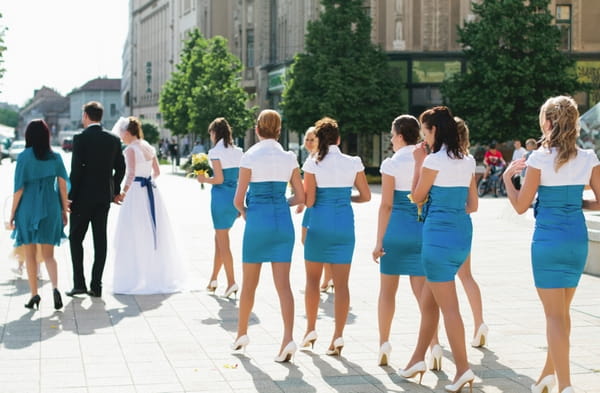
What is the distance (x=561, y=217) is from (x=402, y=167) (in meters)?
1.55

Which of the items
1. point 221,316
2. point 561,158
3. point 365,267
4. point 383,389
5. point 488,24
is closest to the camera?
point 561,158

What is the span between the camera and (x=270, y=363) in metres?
8.00

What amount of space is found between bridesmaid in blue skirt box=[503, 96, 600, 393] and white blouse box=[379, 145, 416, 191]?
49.3 inches

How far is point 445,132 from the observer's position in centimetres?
696

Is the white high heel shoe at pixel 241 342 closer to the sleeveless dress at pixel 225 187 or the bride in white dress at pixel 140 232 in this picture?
the sleeveless dress at pixel 225 187

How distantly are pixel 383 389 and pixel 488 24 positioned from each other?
1338 inches

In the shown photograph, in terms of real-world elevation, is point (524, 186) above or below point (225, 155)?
below

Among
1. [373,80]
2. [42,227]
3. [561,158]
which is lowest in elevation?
[42,227]

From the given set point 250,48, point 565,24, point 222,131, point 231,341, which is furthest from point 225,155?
point 250,48

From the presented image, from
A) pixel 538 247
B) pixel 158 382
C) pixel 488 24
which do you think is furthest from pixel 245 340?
pixel 488 24

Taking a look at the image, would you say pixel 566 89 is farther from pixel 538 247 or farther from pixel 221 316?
pixel 538 247

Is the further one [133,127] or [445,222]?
[133,127]

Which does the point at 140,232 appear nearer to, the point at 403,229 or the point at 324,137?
the point at 324,137

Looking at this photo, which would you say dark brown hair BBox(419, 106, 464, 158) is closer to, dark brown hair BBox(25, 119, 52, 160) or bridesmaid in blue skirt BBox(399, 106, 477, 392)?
bridesmaid in blue skirt BBox(399, 106, 477, 392)
